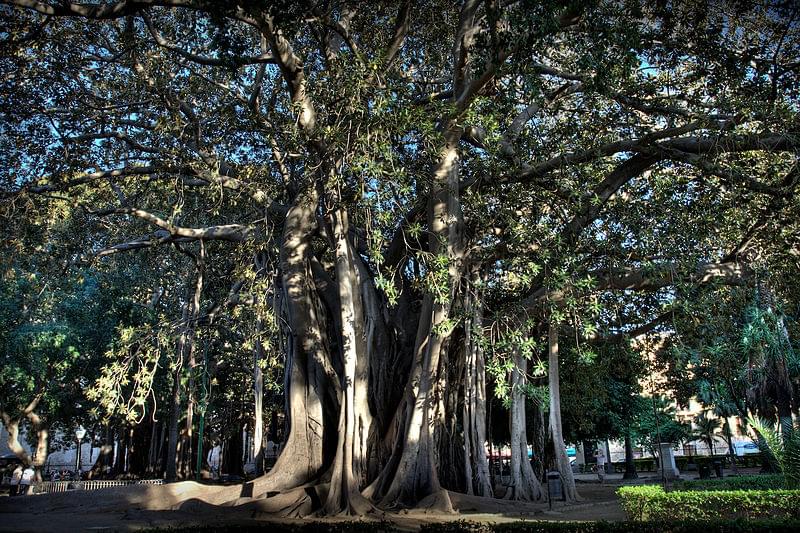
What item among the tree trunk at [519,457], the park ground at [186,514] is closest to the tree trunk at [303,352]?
the park ground at [186,514]

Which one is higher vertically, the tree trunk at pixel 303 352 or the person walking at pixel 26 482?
the tree trunk at pixel 303 352

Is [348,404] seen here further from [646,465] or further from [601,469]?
[646,465]

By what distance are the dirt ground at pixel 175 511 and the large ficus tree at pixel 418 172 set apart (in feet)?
1.93

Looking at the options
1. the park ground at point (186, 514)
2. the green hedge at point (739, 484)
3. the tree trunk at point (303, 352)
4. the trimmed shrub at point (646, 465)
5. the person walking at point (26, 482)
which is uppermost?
the tree trunk at point (303, 352)

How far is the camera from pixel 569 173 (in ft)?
31.3

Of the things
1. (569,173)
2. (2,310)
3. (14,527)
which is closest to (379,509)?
(14,527)

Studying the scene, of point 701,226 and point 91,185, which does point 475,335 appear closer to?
point 701,226

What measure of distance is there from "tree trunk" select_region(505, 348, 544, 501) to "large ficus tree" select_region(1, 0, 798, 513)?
0.05m

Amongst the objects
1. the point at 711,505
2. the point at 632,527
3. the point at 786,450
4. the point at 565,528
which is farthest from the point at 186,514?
the point at 786,450

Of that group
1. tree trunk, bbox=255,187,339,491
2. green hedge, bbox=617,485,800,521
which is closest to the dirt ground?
tree trunk, bbox=255,187,339,491

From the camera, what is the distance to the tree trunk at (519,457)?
10883mm

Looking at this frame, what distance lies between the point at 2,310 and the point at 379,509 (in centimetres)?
1402

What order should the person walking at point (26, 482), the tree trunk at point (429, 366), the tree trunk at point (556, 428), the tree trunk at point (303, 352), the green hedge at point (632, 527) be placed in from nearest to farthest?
1. the green hedge at point (632, 527)
2. the tree trunk at point (429, 366)
3. the tree trunk at point (303, 352)
4. the tree trunk at point (556, 428)
5. the person walking at point (26, 482)

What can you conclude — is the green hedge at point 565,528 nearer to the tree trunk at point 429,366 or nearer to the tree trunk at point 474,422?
the tree trunk at point 429,366
